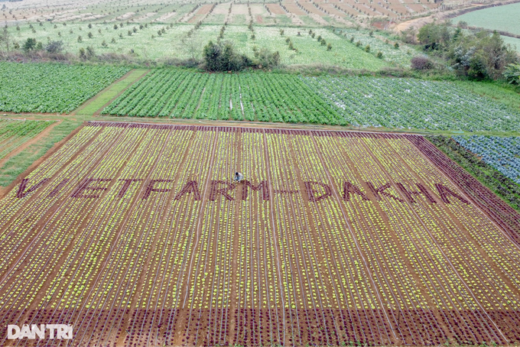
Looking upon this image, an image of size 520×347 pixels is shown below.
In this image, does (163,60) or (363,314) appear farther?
(163,60)

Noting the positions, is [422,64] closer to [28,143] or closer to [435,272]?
[435,272]

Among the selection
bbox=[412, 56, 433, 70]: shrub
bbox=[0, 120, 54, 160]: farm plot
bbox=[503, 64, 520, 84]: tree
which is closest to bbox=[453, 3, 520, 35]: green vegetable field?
bbox=[503, 64, 520, 84]: tree

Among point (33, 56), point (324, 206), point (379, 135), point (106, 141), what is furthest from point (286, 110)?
point (33, 56)

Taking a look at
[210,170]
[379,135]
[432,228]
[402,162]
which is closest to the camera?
[432,228]

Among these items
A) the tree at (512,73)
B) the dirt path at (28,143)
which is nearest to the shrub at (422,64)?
the tree at (512,73)

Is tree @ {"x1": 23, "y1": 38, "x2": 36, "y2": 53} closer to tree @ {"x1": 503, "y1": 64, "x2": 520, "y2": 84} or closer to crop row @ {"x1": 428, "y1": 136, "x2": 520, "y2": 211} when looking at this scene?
crop row @ {"x1": 428, "y1": 136, "x2": 520, "y2": 211}

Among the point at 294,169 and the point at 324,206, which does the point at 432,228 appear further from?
the point at 294,169

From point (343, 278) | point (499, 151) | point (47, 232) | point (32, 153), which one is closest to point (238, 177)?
point (343, 278)

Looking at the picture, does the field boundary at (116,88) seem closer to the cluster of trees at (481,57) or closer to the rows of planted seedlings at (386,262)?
the rows of planted seedlings at (386,262)
